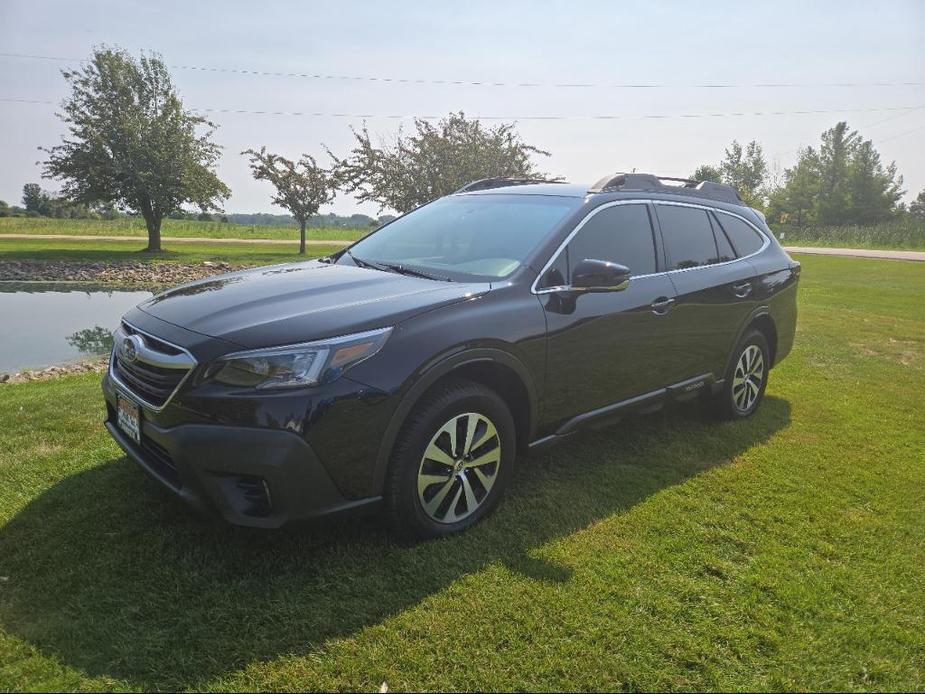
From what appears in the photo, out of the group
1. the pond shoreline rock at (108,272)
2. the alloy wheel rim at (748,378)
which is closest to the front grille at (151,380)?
the alloy wheel rim at (748,378)

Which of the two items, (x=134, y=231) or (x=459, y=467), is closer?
(x=459, y=467)

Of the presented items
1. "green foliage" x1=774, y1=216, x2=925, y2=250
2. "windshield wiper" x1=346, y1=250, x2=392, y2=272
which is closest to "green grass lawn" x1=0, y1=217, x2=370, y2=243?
"green foliage" x1=774, y1=216, x2=925, y2=250

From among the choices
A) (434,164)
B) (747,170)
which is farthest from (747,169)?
(434,164)

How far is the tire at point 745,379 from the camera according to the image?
4.78 metres

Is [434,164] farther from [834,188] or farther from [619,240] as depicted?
[834,188]

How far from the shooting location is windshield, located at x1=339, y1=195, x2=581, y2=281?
3.42 metres

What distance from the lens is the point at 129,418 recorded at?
288cm

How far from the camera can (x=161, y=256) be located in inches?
896

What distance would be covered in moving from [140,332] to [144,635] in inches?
51.4

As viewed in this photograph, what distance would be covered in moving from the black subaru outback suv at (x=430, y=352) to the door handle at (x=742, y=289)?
0.08 ft

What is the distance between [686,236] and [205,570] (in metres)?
3.58

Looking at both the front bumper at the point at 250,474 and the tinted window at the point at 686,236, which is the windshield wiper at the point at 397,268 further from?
the tinted window at the point at 686,236

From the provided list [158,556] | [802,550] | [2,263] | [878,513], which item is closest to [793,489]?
[878,513]

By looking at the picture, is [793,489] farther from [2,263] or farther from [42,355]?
[2,263]
